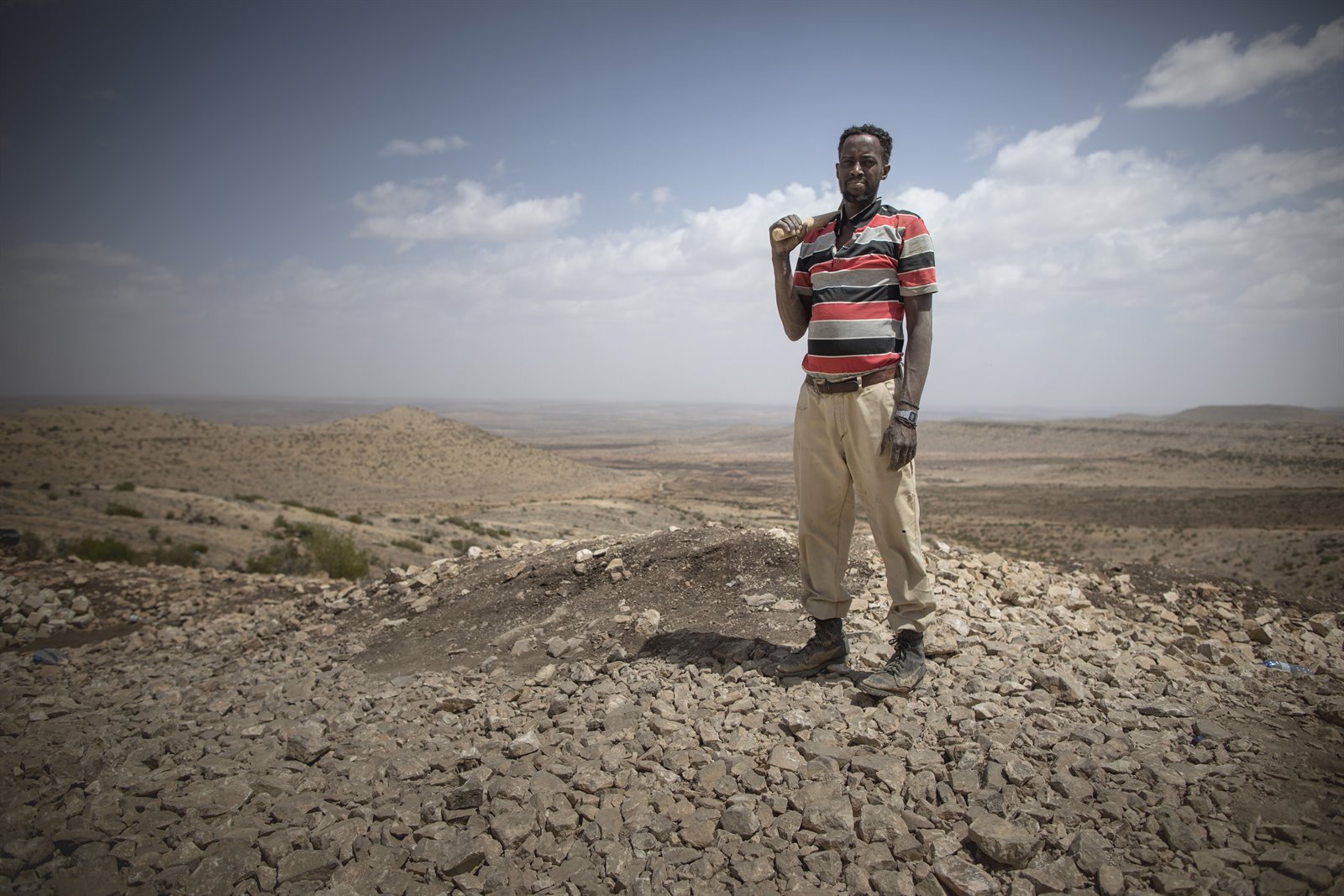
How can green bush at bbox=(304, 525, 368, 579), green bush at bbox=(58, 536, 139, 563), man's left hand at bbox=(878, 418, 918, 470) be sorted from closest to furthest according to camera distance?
man's left hand at bbox=(878, 418, 918, 470)
green bush at bbox=(58, 536, 139, 563)
green bush at bbox=(304, 525, 368, 579)

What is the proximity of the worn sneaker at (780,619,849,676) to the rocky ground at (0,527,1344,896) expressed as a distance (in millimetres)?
84

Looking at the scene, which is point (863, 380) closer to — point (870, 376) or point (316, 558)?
point (870, 376)

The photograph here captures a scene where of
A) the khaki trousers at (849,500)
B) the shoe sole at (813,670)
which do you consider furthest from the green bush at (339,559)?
the khaki trousers at (849,500)

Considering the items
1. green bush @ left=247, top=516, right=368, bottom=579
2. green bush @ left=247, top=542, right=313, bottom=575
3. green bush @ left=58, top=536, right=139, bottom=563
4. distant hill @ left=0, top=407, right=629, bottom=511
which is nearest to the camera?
green bush @ left=58, top=536, right=139, bottom=563

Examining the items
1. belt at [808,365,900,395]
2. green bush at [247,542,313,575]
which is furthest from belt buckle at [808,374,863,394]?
green bush at [247,542,313,575]

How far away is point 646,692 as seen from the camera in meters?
3.31

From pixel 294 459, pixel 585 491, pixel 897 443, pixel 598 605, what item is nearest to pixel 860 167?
pixel 897 443

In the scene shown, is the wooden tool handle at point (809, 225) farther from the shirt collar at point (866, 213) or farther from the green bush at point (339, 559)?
the green bush at point (339, 559)

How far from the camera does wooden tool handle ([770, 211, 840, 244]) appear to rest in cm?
316

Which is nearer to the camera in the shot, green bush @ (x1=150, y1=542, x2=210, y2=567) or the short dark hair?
the short dark hair

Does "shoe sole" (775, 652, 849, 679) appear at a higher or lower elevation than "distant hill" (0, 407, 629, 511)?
higher

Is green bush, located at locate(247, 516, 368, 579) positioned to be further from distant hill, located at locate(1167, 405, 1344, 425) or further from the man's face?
distant hill, located at locate(1167, 405, 1344, 425)

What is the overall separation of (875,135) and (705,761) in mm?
2995

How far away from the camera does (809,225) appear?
3189 millimetres
